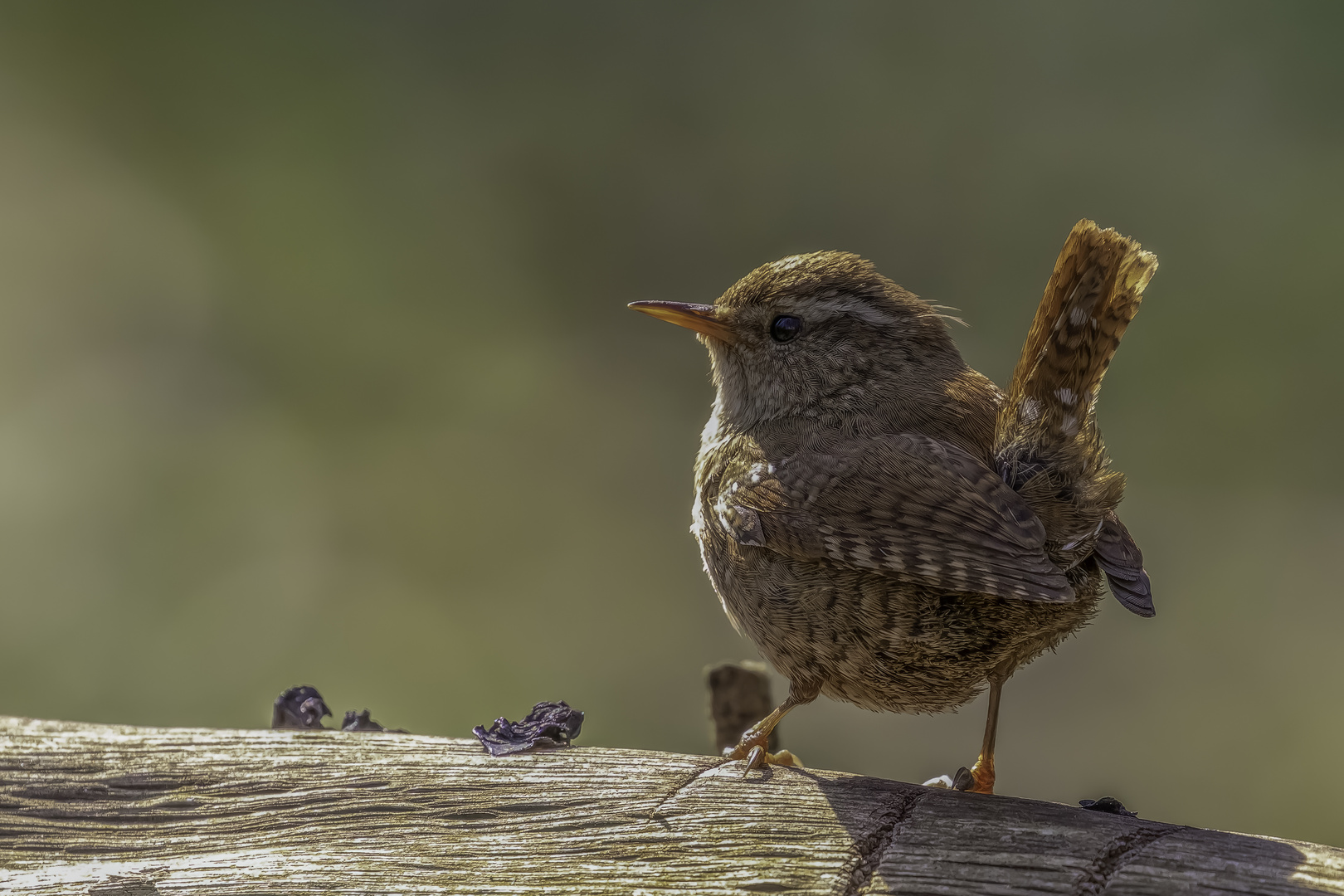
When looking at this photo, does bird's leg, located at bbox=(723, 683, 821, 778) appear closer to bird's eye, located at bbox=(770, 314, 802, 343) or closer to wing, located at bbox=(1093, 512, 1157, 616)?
wing, located at bbox=(1093, 512, 1157, 616)

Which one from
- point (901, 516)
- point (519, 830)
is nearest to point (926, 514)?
point (901, 516)

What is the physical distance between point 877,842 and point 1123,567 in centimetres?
75

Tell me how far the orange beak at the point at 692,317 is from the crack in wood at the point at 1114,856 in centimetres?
152

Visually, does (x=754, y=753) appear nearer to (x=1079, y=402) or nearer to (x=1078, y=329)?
(x=1079, y=402)

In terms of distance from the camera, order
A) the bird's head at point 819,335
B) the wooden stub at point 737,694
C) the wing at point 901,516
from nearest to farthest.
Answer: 1. the wing at point 901,516
2. the bird's head at point 819,335
3. the wooden stub at point 737,694

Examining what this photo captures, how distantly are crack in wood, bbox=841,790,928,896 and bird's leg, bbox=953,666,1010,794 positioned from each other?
359 mm

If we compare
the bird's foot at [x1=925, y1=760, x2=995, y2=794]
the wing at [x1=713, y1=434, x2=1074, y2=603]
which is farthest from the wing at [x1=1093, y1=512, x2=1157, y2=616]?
the bird's foot at [x1=925, y1=760, x2=995, y2=794]

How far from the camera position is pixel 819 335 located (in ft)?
8.82

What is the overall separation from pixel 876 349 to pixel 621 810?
1.31 m

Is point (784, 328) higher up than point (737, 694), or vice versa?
point (784, 328)

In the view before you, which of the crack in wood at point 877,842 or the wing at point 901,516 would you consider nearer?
the crack in wood at point 877,842

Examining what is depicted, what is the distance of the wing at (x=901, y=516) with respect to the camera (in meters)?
1.96

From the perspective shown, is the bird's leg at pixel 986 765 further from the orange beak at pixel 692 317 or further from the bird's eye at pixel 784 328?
the orange beak at pixel 692 317

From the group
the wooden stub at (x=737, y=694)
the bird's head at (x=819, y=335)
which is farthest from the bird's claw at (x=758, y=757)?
the bird's head at (x=819, y=335)
